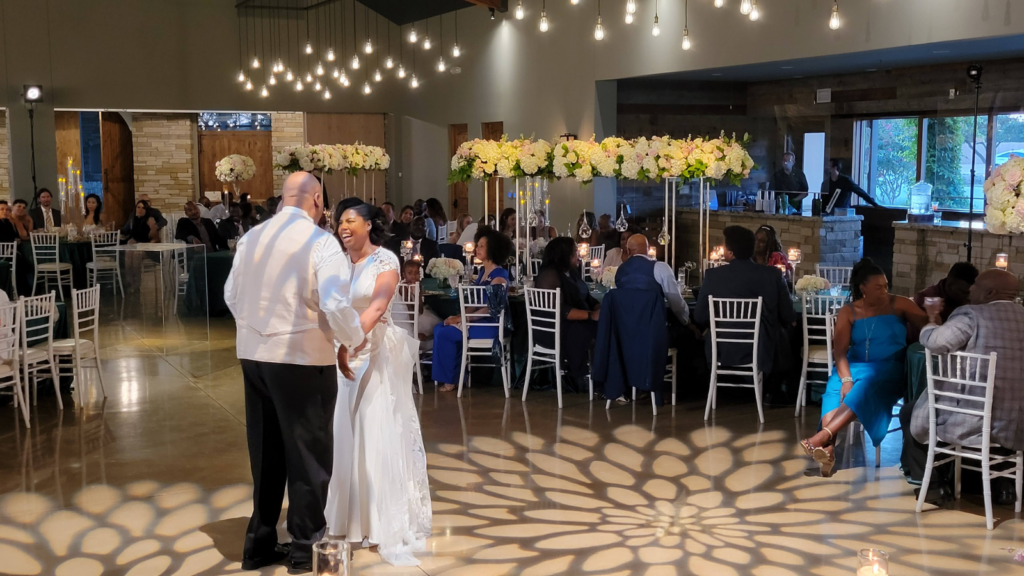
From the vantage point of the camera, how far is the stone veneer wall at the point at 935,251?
968cm

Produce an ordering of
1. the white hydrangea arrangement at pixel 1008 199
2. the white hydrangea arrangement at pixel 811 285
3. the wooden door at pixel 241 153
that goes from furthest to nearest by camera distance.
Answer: the wooden door at pixel 241 153
the white hydrangea arrangement at pixel 811 285
the white hydrangea arrangement at pixel 1008 199

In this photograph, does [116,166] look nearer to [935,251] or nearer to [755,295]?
[935,251]

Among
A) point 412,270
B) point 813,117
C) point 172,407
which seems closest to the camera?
point 172,407

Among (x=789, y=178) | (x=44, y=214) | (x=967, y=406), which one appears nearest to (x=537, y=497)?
(x=967, y=406)

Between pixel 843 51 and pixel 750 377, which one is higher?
pixel 843 51

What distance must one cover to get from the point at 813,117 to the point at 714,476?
30.3 feet

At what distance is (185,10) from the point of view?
1702 cm

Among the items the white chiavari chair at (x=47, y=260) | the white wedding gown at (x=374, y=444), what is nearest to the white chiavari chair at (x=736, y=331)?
the white wedding gown at (x=374, y=444)

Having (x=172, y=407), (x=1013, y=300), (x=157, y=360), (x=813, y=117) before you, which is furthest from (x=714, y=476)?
(x=813, y=117)

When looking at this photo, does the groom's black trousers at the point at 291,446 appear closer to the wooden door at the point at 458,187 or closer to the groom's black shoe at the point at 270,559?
the groom's black shoe at the point at 270,559

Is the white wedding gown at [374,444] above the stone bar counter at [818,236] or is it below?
below

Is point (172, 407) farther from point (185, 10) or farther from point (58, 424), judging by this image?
point (185, 10)

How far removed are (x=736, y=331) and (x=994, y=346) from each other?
2151mm

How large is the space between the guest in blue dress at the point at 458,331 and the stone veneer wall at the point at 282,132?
506 inches
